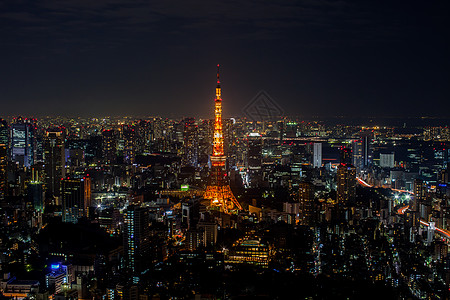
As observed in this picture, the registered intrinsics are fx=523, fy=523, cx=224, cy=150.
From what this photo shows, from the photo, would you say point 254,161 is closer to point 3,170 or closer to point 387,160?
point 387,160

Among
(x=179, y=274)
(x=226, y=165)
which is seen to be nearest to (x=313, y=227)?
(x=179, y=274)

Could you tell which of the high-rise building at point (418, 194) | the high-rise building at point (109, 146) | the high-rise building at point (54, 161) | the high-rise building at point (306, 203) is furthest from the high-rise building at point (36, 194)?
the high-rise building at point (418, 194)

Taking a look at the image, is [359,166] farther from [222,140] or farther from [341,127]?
[222,140]

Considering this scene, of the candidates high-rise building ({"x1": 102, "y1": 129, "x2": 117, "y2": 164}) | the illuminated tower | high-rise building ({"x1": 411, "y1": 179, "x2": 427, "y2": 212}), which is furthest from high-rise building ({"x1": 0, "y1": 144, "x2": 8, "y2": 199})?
high-rise building ({"x1": 411, "y1": 179, "x2": 427, "y2": 212})

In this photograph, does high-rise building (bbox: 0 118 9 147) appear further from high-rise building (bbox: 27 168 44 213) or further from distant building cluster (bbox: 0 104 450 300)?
high-rise building (bbox: 27 168 44 213)

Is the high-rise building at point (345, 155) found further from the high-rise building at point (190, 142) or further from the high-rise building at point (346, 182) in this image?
the high-rise building at point (190, 142)

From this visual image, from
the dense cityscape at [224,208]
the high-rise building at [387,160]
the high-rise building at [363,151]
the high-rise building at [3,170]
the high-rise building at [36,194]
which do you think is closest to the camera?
the dense cityscape at [224,208]

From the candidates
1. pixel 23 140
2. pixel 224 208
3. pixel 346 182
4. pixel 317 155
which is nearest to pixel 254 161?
pixel 317 155
